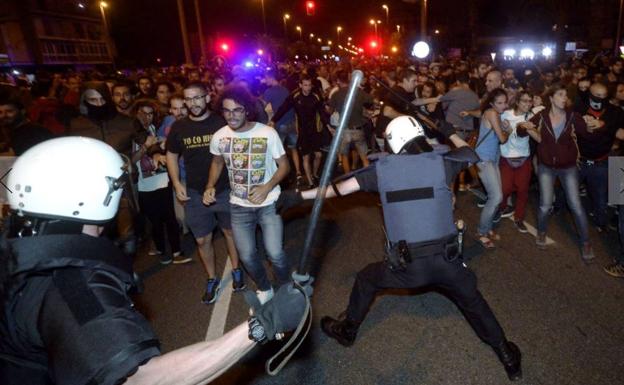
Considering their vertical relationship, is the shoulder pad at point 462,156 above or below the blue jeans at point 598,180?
above

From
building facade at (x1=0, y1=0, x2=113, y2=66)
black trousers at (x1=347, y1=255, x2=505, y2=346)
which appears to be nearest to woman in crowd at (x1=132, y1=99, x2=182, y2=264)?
black trousers at (x1=347, y1=255, x2=505, y2=346)

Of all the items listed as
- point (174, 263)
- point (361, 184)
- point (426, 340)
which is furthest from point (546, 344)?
point (174, 263)

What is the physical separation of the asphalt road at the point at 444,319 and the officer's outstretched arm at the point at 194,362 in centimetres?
194

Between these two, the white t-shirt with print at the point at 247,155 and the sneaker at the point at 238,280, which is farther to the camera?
the sneaker at the point at 238,280

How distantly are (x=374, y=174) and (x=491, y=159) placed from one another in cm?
302

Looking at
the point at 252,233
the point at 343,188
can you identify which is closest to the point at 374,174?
the point at 343,188

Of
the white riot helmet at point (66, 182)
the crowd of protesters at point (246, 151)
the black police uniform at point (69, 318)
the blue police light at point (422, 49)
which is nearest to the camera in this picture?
the black police uniform at point (69, 318)

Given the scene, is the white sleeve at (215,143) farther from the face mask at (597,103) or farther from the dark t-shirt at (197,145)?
the face mask at (597,103)

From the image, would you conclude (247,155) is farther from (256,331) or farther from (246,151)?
(256,331)

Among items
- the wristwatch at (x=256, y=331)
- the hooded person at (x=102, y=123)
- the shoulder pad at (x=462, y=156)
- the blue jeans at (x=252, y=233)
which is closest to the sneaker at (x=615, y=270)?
the shoulder pad at (x=462, y=156)

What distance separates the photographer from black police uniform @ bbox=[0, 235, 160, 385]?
1302mm

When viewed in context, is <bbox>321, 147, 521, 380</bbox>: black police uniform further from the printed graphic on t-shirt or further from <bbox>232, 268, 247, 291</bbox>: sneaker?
<bbox>232, 268, 247, 291</bbox>: sneaker

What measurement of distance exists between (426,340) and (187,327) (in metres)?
2.27

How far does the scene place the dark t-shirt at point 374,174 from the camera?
315 cm
